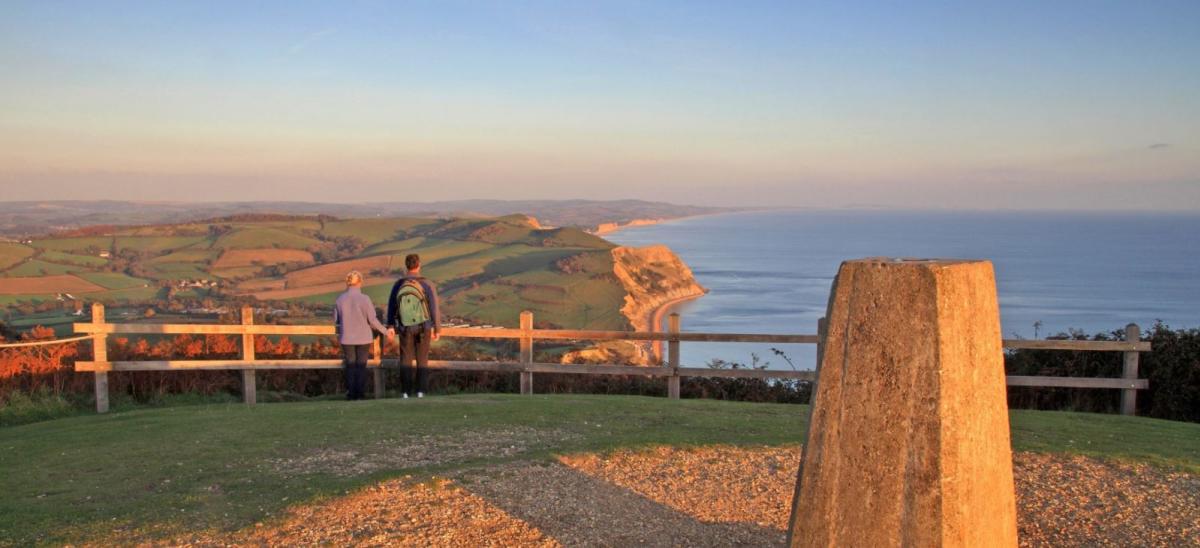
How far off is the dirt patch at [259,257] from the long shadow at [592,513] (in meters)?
42.8

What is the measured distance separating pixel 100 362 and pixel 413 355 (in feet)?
12.7

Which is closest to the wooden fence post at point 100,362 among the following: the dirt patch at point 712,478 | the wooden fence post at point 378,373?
the wooden fence post at point 378,373

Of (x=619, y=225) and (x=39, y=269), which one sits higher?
(x=619, y=225)

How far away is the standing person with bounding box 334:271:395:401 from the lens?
11.8 meters

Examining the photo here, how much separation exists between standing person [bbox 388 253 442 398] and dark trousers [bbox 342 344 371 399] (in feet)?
1.63

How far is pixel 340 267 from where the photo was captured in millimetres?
45531

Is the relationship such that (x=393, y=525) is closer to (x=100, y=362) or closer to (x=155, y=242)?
(x=100, y=362)

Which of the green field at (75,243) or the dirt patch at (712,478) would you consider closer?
the dirt patch at (712,478)

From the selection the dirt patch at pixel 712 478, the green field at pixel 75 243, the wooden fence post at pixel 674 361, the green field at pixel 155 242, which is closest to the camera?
the dirt patch at pixel 712 478

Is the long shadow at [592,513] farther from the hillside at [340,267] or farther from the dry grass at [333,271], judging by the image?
the dry grass at [333,271]

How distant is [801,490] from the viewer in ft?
14.5

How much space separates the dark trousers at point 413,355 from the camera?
1198 cm

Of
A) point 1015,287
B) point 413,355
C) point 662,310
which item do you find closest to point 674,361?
point 413,355

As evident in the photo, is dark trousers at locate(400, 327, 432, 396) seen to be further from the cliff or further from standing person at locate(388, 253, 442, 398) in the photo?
the cliff
